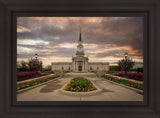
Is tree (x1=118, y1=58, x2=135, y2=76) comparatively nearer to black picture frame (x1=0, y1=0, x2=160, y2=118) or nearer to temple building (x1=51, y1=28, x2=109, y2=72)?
black picture frame (x1=0, y1=0, x2=160, y2=118)

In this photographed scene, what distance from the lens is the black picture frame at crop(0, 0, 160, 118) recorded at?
311cm

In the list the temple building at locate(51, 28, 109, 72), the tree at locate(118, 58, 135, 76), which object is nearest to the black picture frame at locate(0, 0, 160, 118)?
the tree at locate(118, 58, 135, 76)
